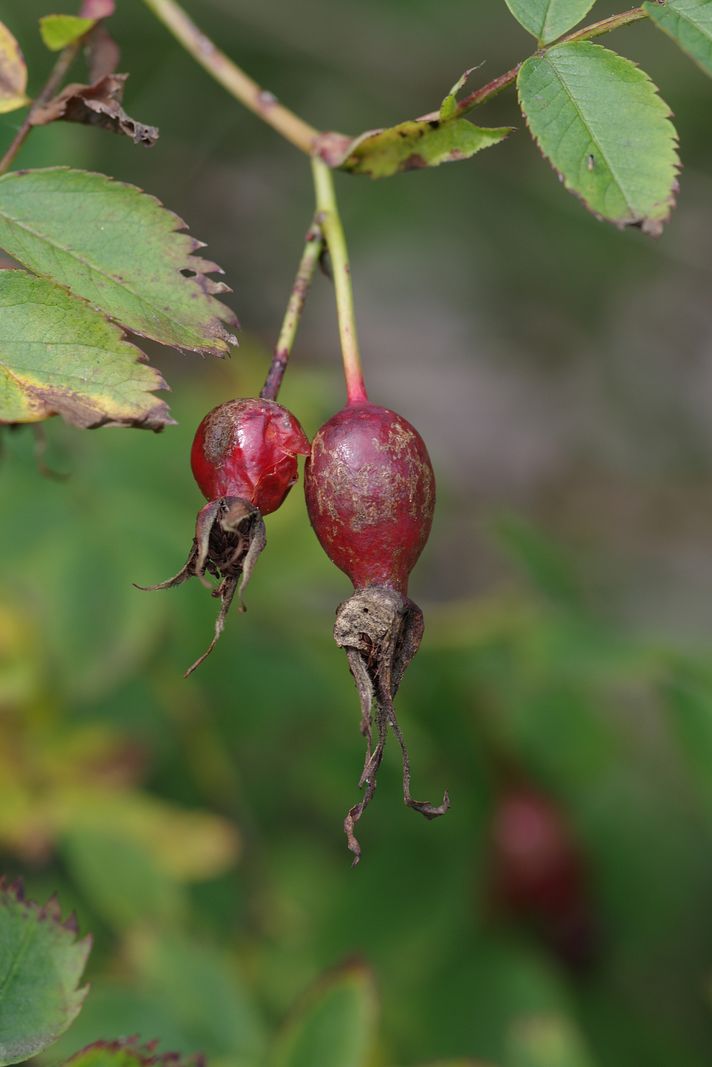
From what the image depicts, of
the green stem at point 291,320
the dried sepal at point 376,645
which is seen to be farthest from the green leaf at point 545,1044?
the green stem at point 291,320

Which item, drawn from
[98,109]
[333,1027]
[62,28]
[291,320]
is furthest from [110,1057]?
[62,28]

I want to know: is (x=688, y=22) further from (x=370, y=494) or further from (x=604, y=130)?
(x=370, y=494)

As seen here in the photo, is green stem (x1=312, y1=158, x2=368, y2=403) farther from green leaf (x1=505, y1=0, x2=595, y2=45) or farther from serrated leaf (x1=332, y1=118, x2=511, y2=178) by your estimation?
green leaf (x1=505, y1=0, x2=595, y2=45)

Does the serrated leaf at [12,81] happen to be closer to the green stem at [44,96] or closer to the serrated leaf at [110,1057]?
the green stem at [44,96]

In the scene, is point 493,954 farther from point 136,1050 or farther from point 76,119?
point 76,119

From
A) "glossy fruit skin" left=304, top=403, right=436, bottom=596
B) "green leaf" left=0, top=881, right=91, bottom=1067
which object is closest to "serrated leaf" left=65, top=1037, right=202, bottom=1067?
"green leaf" left=0, top=881, right=91, bottom=1067

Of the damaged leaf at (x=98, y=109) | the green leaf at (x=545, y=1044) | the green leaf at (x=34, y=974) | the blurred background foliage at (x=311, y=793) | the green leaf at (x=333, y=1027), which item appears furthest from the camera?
the blurred background foliage at (x=311, y=793)
